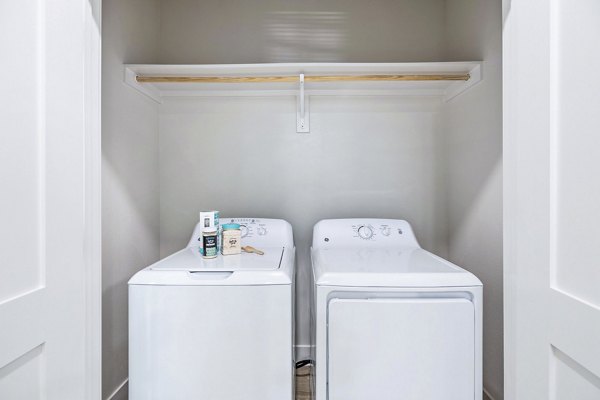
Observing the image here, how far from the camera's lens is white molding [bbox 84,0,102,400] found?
91cm

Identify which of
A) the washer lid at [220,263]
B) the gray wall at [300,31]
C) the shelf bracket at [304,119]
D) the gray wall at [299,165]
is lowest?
the washer lid at [220,263]

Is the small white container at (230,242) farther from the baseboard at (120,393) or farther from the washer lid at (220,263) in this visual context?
the baseboard at (120,393)

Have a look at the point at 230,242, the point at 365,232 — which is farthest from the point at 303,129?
the point at 230,242

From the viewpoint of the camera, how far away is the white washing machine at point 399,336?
1.17 m

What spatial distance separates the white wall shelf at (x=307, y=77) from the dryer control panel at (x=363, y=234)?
0.73m

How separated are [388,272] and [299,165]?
1.07 meters

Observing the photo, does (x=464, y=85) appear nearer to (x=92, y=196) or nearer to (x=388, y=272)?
(x=388, y=272)

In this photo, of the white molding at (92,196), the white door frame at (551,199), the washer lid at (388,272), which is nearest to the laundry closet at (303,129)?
the washer lid at (388,272)

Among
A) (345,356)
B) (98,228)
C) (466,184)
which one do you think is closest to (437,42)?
(466,184)

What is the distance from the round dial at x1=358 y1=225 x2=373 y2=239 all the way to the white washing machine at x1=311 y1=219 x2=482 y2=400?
61 cm

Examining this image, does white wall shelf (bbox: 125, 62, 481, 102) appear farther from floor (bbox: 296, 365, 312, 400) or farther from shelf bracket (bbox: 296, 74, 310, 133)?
floor (bbox: 296, 365, 312, 400)

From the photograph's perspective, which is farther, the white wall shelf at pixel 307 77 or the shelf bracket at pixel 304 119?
the shelf bracket at pixel 304 119

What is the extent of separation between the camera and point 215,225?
5.07ft

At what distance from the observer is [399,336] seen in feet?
3.83
